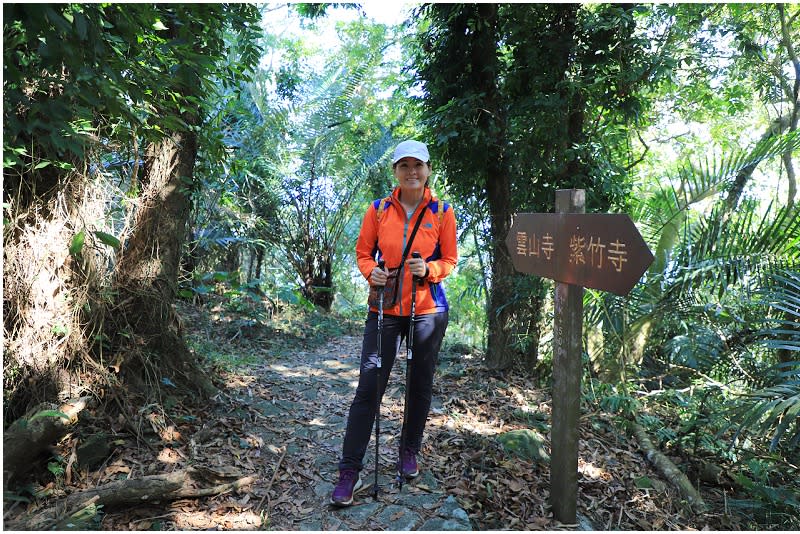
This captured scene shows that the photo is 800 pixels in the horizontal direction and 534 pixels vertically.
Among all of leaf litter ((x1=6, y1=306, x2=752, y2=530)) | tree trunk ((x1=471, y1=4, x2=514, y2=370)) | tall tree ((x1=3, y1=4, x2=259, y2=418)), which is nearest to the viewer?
tall tree ((x1=3, y1=4, x2=259, y2=418))

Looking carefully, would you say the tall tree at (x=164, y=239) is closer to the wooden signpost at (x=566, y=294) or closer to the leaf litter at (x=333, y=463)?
the leaf litter at (x=333, y=463)

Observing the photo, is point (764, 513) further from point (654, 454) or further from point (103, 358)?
point (103, 358)

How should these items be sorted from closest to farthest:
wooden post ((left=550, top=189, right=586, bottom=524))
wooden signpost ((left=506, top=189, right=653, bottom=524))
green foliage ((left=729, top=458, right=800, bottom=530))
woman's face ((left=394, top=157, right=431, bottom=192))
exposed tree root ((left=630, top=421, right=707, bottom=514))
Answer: wooden signpost ((left=506, top=189, right=653, bottom=524)) < wooden post ((left=550, top=189, right=586, bottom=524)) < woman's face ((left=394, top=157, right=431, bottom=192)) < green foliage ((left=729, top=458, right=800, bottom=530)) < exposed tree root ((left=630, top=421, right=707, bottom=514))

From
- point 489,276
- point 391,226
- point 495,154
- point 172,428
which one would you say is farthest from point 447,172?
point 172,428

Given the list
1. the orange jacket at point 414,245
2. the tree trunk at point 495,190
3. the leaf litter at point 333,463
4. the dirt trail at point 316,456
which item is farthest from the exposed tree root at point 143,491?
the tree trunk at point 495,190

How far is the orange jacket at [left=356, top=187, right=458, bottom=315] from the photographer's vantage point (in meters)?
2.83

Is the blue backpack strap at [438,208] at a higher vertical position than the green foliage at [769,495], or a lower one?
higher

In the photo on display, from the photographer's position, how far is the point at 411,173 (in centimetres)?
286

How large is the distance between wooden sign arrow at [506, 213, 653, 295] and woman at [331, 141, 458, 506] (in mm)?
432

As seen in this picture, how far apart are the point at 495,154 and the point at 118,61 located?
3.79 m

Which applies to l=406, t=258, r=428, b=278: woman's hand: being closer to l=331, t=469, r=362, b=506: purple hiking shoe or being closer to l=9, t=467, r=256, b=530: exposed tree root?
l=331, t=469, r=362, b=506: purple hiking shoe

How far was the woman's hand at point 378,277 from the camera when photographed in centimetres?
280

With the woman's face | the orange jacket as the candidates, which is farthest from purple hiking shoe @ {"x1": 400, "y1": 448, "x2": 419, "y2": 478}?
the woman's face

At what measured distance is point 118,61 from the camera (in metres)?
Result: 2.19
